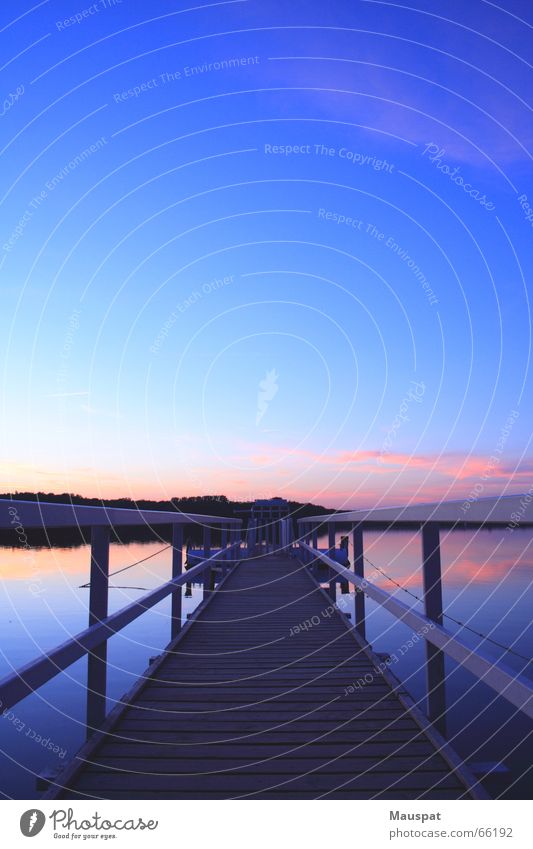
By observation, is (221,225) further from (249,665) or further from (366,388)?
(249,665)

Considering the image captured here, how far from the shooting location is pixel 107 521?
2945 millimetres

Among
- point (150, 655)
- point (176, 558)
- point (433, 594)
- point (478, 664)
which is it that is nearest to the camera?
point (478, 664)

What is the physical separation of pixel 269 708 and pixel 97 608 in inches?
52.2

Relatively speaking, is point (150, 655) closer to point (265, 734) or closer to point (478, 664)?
point (265, 734)

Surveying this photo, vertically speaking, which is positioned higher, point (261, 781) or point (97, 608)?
point (97, 608)

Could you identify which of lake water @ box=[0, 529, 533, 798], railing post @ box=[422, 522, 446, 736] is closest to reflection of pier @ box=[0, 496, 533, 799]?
railing post @ box=[422, 522, 446, 736]

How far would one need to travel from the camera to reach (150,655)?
14.6 m

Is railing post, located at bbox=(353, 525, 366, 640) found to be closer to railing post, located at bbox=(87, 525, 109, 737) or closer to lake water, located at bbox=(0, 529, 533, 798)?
lake water, located at bbox=(0, 529, 533, 798)

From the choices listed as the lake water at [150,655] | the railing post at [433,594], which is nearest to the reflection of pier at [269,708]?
the railing post at [433,594]

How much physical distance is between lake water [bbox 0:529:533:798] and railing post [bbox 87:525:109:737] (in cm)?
38

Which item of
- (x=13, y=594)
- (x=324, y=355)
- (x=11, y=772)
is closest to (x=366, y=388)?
(x=324, y=355)

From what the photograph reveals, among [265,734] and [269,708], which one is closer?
[265,734]

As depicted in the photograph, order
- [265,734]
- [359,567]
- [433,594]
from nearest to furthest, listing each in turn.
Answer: [433,594] < [265,734] < [359,567]

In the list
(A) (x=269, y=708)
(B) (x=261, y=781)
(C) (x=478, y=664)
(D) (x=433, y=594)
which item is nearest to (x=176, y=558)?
(A) (x=269, y=708)
